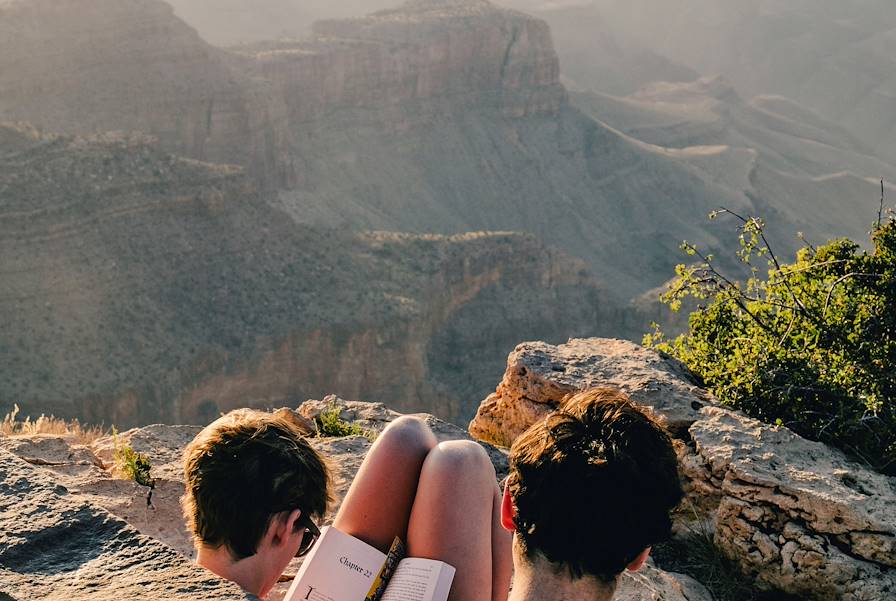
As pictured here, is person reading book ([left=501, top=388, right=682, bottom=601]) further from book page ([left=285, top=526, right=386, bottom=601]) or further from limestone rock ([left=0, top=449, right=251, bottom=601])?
book page ([left=285, top=526, right=386, bottom=601])

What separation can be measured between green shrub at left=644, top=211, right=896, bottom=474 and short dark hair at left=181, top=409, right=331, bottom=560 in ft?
11.4

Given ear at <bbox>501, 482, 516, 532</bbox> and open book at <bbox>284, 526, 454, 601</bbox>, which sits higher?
ear at <bbox>501, 482, 516, 532</bbox>

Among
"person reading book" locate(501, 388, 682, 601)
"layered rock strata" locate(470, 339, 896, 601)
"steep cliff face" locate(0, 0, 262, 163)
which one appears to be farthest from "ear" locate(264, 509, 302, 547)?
"steep cliff face" locate(0, 0, 262, 163)

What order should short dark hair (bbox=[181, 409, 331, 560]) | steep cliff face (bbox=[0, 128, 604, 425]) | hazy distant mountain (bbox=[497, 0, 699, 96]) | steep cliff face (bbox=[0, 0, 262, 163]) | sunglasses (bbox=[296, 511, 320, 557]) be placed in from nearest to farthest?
short dark hair (bbox=[181, 409, 331, 560]), sunglasses (bbox=[296, 511, 320, 557]), steep cliff face (bbox=[0, 128, 604, 425]), steep cliff face (bbox=[0, 0, 262, 163]), hazy distant mountain (bbox=[497, 0, 699, 96])

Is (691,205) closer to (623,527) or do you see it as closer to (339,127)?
(339,127)

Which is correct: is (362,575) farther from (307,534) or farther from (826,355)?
(826,355)

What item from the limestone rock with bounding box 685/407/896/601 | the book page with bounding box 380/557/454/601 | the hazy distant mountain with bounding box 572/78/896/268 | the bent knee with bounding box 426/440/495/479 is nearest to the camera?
the book page with bounding box 380/557/454/601

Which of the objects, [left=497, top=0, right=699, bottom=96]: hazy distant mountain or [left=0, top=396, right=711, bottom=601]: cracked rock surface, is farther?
[left=497, top=0, right=699, bottom=96]: hazy distant mountain

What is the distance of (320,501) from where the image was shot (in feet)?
12.4

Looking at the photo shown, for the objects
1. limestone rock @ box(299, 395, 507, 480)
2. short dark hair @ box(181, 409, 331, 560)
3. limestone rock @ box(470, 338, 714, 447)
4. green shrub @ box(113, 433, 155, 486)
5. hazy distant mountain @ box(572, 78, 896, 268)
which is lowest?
hazy distant mountain @ box(572, 78, 896, 268)

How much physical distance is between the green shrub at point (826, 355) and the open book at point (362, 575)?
2874mm

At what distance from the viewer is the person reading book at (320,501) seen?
357 cm

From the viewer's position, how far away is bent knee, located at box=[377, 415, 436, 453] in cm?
444


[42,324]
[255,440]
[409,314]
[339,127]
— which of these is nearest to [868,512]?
[255,440]
